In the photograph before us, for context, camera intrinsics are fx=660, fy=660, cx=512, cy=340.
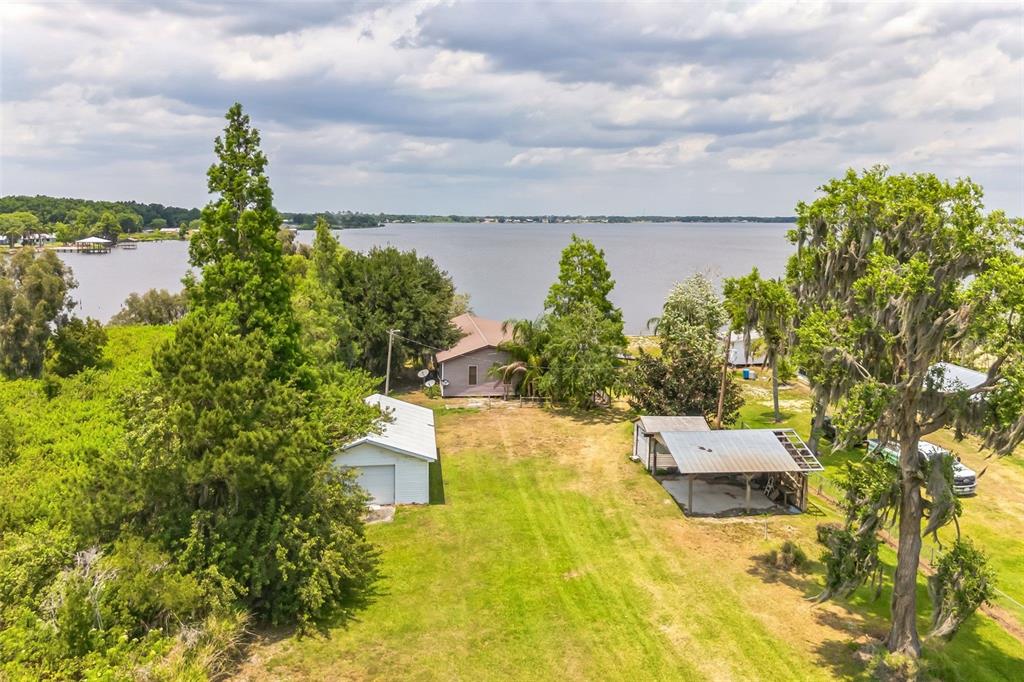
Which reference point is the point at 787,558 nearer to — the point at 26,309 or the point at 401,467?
the point at 401,467

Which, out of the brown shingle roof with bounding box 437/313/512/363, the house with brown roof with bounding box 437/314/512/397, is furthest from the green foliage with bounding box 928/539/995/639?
the brown shingle roof with bounding box 437/313/512/363

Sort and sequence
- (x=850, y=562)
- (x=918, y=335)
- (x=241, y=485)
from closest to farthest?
(x=918, y=335)
(x=850, y=562)
(x=241, y=485)

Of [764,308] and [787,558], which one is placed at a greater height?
[764,308]

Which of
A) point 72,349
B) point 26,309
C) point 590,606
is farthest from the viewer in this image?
point 72,349

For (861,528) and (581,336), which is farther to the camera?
(581,336)

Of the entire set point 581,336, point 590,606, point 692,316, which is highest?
point 692,316

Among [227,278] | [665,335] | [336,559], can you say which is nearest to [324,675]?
[336,559]

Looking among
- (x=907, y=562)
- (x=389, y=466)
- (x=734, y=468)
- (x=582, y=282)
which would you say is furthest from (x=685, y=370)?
(x=907, y=562)
